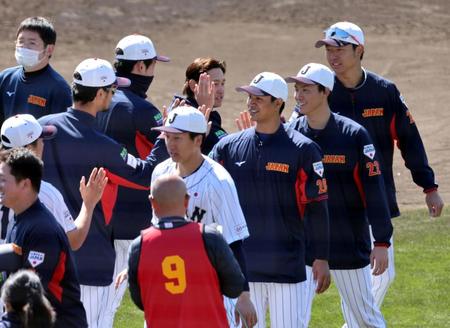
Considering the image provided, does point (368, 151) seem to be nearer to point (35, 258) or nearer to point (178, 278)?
point (178, 278)

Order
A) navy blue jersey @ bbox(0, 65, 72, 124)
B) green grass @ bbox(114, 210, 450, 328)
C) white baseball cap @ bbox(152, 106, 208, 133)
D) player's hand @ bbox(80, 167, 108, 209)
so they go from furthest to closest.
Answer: green grass @ bbox(114, 210, 450, 328) < navy blue jersey @ bbox(0, 65, 72, 124) < white baseball cap @ bbox(152, 106, 208, 133) < player's hand @ bbox(80, 167, 108, 209)

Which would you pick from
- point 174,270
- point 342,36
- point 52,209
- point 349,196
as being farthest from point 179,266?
point 342,36

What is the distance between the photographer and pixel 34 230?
5504 millimetres

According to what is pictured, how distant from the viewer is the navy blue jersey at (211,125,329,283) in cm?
699

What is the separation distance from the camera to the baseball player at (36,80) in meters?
8.12

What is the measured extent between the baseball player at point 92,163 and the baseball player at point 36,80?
2.85ft

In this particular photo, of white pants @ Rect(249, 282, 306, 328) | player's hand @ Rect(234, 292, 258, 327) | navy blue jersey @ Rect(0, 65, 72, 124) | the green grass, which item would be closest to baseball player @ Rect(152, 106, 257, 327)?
player's hand @ Rect(234, 292, 258, 327)

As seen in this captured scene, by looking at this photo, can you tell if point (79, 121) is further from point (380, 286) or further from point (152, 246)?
point (380, 286)

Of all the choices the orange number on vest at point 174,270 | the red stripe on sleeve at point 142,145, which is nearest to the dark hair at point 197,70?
the red stripe on sleeve at point 142,145

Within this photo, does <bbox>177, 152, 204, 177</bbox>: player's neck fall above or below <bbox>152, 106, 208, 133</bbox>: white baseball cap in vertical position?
below

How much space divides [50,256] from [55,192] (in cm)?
65

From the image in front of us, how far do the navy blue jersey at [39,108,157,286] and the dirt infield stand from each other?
28.5 ft

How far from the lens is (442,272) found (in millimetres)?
10234

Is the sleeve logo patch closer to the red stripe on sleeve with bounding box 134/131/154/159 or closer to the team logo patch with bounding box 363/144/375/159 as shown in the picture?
the red stripe on sleeve with bounding box 134/131/154/159
